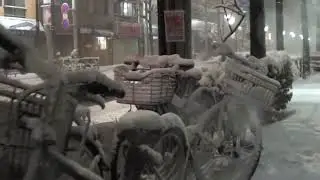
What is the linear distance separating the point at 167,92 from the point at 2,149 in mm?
2602

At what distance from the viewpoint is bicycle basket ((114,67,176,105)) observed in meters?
4.78

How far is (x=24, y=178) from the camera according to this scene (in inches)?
94.3

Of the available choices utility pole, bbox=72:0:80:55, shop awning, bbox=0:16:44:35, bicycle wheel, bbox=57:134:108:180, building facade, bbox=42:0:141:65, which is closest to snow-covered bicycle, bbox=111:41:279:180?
bicycle wheel, bbox=57:134:108:180

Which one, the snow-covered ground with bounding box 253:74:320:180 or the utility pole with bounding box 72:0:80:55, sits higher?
the utility pole with bounding box 72:0:80:55

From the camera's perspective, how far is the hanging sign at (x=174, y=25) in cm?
636

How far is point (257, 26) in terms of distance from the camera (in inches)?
464

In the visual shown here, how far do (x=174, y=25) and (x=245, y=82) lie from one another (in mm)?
1227

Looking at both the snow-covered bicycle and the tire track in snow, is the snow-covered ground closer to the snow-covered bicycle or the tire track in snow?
the tire track in snow

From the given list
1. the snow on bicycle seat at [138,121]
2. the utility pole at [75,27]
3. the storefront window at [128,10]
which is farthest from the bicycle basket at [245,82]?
the storefront window at [128,10]

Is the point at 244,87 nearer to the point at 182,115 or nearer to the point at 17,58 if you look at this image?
the point at 182,115

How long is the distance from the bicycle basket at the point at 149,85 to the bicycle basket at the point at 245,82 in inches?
41.1

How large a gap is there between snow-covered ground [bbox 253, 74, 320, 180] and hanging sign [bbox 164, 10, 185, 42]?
1999mm

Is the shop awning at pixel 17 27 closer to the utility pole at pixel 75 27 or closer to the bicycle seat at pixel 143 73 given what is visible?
the bicycle seat at pixel 143 73

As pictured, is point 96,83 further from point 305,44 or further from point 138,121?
point 305,44
